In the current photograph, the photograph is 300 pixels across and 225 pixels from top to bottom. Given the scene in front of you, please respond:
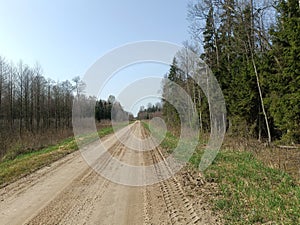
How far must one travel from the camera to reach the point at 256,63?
63.5ft

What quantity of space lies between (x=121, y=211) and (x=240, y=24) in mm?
15904

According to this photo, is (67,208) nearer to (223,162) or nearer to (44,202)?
(44,202)

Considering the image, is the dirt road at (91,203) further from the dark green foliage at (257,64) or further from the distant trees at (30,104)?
the distant trees at (30,104)

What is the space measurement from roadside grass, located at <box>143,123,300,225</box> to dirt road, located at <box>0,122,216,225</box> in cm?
67

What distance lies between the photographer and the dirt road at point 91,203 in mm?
5105

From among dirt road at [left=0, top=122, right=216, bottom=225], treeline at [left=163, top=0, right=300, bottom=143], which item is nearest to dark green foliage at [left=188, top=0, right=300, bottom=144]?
treeline at [left=163, top=0, right=300, bottom=143]

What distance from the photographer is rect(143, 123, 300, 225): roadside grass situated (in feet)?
15.4

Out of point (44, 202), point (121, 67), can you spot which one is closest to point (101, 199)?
point (44, 202)

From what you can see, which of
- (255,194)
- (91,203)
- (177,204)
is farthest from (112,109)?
(255,194)

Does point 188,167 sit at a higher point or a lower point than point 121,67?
lower

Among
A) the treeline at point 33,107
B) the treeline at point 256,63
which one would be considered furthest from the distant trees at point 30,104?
the treeline at point 256,63

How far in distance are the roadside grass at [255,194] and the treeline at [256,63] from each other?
7004mm

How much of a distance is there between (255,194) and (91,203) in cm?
365

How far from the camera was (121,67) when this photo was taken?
32.5ft
